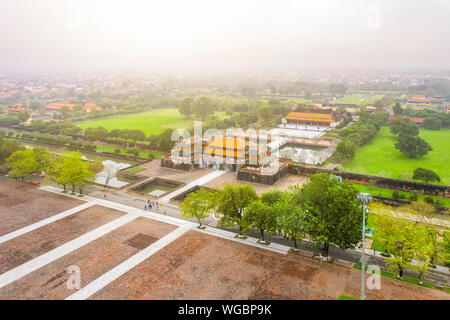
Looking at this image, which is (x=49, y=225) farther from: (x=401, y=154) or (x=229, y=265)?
(x=401, y=154)

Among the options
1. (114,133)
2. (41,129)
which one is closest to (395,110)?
(114,133)

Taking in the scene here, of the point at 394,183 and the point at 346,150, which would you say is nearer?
the point at 394,183

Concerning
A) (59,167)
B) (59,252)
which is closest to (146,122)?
(59,167)

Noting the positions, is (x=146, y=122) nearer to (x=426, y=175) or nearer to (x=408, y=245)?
(x=426, y=175)

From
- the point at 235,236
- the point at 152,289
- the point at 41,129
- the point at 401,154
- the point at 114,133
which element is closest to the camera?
the point at 152,289

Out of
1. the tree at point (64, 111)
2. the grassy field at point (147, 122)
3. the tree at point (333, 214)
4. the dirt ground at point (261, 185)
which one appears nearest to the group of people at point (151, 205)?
the dirt ground at point (261, 185)

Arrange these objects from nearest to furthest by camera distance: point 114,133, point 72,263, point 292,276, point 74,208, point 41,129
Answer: point 292,276 < point 72,263 < point 74,208 < point 114,133 < point 41,129

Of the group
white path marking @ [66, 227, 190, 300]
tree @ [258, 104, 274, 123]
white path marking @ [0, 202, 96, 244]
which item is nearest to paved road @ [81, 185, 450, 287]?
white path marking @ [0, 202, 96, 244]
